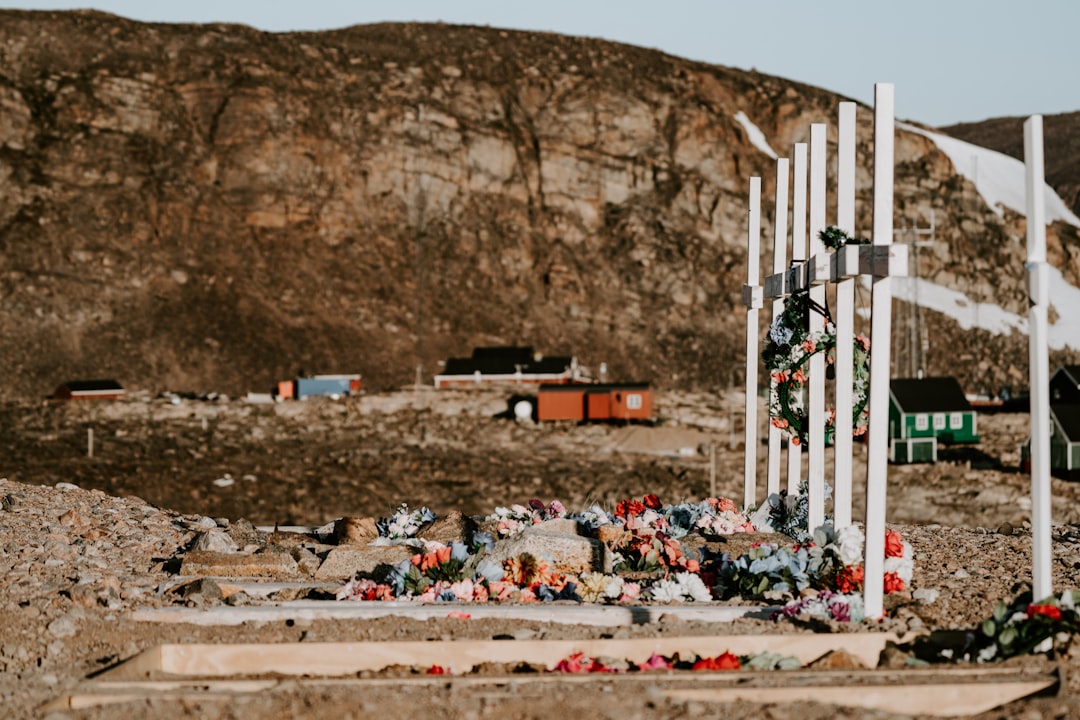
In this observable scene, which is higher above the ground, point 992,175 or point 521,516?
point 992,175

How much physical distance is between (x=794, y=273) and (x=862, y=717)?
7.64 m

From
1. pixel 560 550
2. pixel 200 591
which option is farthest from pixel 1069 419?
pixel 200 591

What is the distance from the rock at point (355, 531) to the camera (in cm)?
1396

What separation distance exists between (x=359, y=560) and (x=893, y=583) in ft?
15.5

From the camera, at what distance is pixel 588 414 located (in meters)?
57.5

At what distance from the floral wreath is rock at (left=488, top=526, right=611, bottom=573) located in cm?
289

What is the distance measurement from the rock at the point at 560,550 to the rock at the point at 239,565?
6.24 feet

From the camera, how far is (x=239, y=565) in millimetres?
12219

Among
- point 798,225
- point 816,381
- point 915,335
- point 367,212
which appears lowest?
point 816,381

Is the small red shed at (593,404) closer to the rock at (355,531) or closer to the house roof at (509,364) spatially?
the house roof at (509,364)

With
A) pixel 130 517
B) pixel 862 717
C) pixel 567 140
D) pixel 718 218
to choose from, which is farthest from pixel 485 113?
pixel 862 717

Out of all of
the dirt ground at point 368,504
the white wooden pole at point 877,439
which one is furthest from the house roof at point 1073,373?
the white wooden pole at point 877,439

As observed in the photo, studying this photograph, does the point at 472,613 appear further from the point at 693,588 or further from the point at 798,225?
the point at 798,225

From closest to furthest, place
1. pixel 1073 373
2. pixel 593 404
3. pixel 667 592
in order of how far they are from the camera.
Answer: pixel 667 592
pixel 1073 373
pixel 593 404
